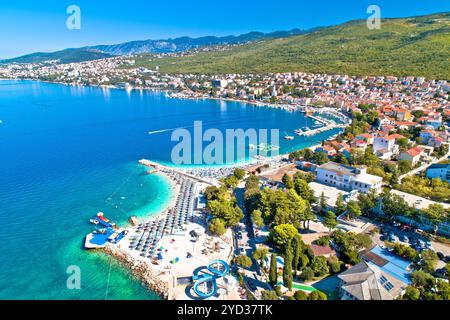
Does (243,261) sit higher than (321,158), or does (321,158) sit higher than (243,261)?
(321,158)

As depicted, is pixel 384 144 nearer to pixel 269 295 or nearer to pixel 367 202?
pixel 367 202

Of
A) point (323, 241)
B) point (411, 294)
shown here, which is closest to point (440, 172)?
point (323, 241)

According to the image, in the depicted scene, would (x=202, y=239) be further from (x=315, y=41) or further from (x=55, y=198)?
(x=315, y=41)

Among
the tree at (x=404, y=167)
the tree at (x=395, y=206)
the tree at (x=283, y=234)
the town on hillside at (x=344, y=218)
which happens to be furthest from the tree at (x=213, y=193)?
the tree at (x=404, y=167)

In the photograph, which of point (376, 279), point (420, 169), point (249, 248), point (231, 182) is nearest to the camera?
point (376, 279)

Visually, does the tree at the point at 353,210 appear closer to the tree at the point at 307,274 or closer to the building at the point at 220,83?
the tree at the point at 307,274

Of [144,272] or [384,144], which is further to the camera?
[384,144]

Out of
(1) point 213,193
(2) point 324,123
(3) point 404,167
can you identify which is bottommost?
(1) point 213,193
